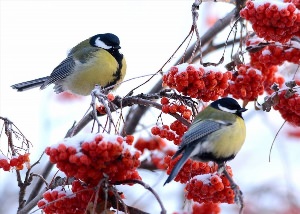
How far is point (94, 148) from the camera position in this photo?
2.05 meters

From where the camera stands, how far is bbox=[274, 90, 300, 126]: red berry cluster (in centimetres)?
282

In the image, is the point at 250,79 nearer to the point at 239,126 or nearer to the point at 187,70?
the point at 239,126

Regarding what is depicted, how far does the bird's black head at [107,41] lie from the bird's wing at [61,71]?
22cm

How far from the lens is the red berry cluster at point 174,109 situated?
255 centimetres

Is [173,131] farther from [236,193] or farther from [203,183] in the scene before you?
[236,193]

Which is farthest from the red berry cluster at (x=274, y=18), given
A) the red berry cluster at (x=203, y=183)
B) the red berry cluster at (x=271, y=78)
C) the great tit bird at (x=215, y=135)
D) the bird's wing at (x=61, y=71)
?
the bird's wing at (x=61, y=71)

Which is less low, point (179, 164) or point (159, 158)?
point (179, 164)

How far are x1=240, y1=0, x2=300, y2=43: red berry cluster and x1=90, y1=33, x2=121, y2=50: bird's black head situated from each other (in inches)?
66.5

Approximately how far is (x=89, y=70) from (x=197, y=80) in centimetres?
185

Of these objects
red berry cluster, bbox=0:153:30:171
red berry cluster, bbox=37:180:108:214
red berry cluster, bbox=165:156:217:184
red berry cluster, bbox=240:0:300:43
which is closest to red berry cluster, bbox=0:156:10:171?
red berry cluster, bbox=0:153:30:171

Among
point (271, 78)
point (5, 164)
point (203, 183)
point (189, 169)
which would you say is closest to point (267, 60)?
point (271, 78)

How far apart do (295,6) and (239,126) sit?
2.00ft

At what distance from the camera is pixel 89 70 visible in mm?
4254

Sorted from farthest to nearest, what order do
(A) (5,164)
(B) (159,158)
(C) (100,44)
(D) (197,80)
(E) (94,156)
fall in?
(C) (100,44) → (B) (159,158) → (A) (5,164) → (D) (197,80) → (E) (94,156)
